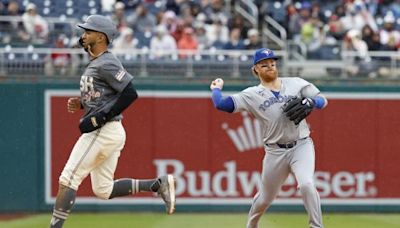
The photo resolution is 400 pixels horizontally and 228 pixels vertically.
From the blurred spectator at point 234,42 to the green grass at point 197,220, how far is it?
11.6ft

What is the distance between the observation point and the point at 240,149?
514 inches

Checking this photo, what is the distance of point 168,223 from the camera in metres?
11.8

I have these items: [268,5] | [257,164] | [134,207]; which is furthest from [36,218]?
[268,5]

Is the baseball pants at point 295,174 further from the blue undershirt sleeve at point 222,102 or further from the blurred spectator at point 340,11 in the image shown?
the blurred spectator at point 340,11

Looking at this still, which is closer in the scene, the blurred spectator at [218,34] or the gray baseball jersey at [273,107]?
the gray baseball jersey at [273,107]

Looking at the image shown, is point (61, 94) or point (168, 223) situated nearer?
point (168, 223)

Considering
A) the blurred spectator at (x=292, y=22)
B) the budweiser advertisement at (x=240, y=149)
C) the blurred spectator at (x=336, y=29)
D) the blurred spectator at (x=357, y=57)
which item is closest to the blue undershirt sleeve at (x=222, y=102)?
the budweiser advertisement at (x=240, y=149)

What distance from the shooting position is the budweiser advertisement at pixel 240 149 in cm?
1301

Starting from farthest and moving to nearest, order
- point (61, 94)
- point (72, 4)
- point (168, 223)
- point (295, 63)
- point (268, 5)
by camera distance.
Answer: point (268, 5)
point (72, 4)
point (295, 63)
point (61, 94)
point (168, 223)

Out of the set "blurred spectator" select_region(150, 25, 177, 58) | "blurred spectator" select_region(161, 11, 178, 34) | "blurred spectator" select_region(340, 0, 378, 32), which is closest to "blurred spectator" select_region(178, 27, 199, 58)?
"blurred spectator" select_region(150, 25, 177, 58)

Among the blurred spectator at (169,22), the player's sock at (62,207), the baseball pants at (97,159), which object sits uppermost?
the blurred spectator at (169,22)

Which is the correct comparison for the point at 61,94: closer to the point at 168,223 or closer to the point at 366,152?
the point at 168,223

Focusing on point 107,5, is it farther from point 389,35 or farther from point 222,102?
point 222,102

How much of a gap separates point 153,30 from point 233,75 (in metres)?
3.06
